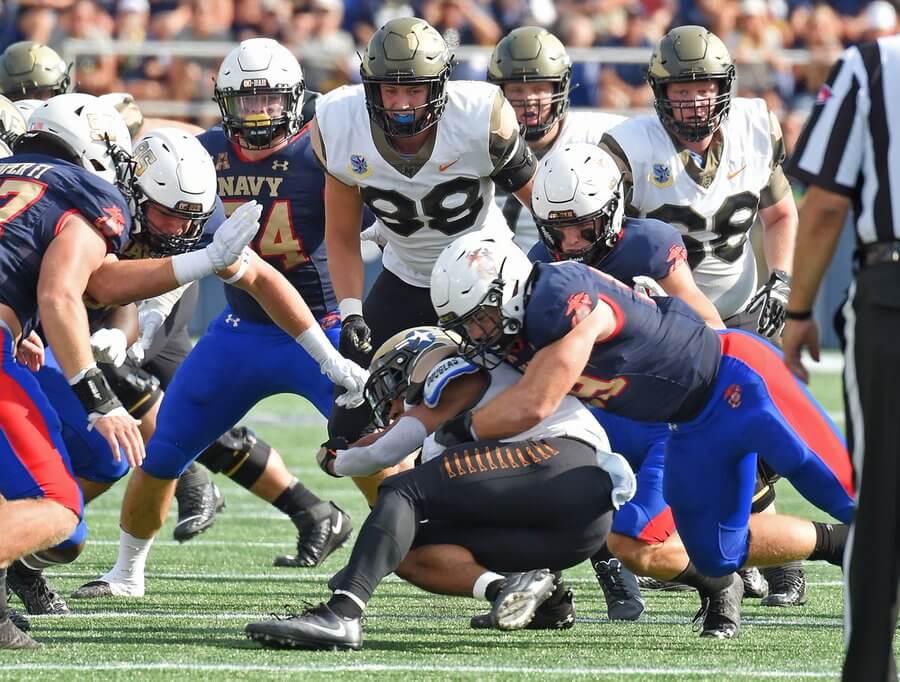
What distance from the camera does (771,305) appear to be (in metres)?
5.40

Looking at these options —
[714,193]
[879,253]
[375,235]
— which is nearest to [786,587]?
→ [714,193]

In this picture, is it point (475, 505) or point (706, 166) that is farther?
point (706, 166)

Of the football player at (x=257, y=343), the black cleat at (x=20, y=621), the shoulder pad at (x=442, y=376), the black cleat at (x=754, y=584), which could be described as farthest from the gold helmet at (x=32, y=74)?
the black cleat at (x=754, y=584)

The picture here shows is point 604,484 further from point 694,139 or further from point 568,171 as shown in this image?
point 694,139

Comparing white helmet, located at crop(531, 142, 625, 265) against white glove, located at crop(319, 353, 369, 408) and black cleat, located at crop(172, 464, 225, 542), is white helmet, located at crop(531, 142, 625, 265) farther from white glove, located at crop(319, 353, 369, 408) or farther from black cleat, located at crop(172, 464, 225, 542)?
black cleat, located at crop(172, 464, 225, 542)

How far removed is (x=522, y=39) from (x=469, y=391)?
2461 millimetres

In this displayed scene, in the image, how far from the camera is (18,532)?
13.3 ft

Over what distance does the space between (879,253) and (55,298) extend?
2115 millimetres

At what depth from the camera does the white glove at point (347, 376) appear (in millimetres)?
5129

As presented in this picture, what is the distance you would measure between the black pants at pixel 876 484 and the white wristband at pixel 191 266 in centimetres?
204

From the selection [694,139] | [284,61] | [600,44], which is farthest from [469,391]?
[600,44]

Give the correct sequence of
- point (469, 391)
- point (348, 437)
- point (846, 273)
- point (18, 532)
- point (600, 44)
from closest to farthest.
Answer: point (18, 532)
point (469, 391)
point (348, 437)
point (846, 273)
point (600, 44)

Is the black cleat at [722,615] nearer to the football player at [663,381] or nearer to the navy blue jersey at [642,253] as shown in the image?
the football player at [663,381]

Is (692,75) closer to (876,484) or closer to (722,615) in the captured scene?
(722,615)
